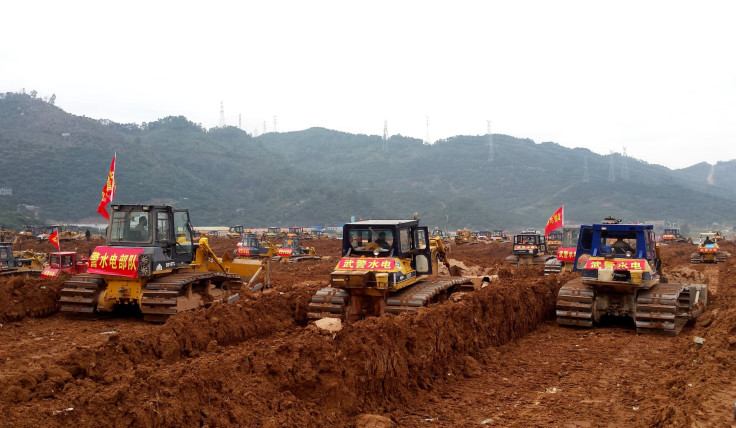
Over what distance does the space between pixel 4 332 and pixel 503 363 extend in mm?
9531

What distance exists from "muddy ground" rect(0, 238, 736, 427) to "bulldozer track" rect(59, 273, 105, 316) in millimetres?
364

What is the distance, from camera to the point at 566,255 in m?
22.9

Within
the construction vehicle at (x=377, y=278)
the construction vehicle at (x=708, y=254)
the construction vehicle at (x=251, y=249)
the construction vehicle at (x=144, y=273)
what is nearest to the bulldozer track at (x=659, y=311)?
the construction vehicle at (x=377, y=278)

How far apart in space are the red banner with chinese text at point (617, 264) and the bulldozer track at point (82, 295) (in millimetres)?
10554

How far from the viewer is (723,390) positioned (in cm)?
733

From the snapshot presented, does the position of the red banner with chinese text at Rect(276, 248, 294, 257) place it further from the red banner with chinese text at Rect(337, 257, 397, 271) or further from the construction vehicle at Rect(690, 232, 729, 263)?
the red banner with chinese text at Rect(337, 257, 397, 271)

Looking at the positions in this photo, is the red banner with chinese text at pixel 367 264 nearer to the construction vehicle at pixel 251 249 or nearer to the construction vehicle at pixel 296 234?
the construction vehicle at pixel 251 249

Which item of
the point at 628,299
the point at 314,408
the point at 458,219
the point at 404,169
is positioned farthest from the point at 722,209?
the point at 314,408

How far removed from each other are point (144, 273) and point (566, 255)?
16.0 m

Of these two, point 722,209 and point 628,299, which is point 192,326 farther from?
point 722,209

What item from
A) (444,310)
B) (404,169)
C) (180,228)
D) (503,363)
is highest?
(404,169)

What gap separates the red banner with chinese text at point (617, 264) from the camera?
1245 centimetres

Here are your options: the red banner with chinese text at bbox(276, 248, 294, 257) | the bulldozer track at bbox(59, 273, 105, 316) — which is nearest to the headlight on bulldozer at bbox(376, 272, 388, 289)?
the bulldozer track at bbox(59, 273, 105, 316)

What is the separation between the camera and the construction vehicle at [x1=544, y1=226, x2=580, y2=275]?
75.0 ft
